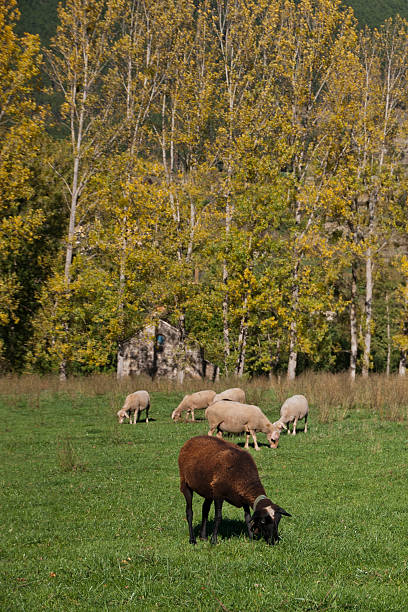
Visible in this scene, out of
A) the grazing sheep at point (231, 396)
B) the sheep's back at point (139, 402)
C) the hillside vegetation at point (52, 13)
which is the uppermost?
the hillside vegetation at point (52, 13)

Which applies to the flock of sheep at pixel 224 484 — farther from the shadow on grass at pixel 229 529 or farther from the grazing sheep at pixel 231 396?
the grazing sheep at pixel 231 396

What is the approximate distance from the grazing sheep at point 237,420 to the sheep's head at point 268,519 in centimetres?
922

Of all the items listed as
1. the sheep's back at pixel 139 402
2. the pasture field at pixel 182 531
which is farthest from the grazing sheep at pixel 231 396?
the pasture field at pixel 182 531

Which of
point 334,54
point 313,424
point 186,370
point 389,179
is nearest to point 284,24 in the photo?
point 334,54

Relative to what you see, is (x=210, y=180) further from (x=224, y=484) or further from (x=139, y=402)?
(x=224, y=484)

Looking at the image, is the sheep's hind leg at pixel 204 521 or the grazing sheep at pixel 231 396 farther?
the grazing sheep at pixel 231 396

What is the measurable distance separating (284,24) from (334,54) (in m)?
4.49

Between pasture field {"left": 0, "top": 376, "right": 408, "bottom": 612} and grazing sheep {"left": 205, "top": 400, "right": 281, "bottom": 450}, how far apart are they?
24.2 inches

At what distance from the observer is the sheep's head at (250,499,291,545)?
812cm

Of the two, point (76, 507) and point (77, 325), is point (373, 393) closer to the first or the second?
point (76, 507)

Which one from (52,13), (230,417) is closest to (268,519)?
(230,417)

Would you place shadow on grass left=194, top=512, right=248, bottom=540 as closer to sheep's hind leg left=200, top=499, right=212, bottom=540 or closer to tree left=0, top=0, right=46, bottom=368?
sheep's hind leg left=200, top=499, right=212, bottom=540

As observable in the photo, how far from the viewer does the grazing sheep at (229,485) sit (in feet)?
26.9

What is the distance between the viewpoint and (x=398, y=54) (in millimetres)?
41469
